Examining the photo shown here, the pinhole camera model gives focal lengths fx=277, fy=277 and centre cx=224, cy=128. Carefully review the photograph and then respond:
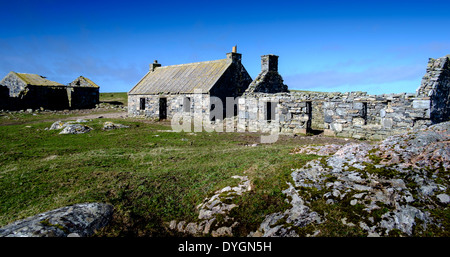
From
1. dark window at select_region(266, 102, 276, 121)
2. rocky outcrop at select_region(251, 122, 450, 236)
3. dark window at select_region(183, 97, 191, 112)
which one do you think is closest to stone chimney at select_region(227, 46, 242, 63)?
dark window at select_region(183, 97, 191, 112)

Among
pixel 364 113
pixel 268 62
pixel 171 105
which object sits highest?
pixel 268 62

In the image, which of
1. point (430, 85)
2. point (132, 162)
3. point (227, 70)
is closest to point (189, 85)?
point (227, 70)

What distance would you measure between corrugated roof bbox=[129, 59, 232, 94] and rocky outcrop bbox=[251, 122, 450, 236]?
19.7m

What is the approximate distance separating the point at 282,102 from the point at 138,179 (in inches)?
511

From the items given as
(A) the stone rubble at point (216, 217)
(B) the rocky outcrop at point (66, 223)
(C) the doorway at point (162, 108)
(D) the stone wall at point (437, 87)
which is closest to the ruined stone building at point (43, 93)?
(C) the doorway at point (162, 108)

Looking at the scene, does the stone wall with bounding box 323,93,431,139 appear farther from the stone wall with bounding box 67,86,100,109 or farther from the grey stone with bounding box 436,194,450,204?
the stone wall with bounding box 67,86,100,109

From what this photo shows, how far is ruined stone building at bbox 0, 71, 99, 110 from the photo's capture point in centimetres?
3778

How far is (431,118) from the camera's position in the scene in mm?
14398

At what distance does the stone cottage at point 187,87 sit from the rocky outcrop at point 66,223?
19.4m

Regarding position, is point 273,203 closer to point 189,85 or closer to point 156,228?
point 156,228

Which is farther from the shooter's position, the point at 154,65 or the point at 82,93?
the point at 82,93

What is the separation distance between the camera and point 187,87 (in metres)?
27.3

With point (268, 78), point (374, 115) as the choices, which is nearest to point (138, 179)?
point (374, 115)

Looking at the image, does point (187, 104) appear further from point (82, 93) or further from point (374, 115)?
point (82, 93)
